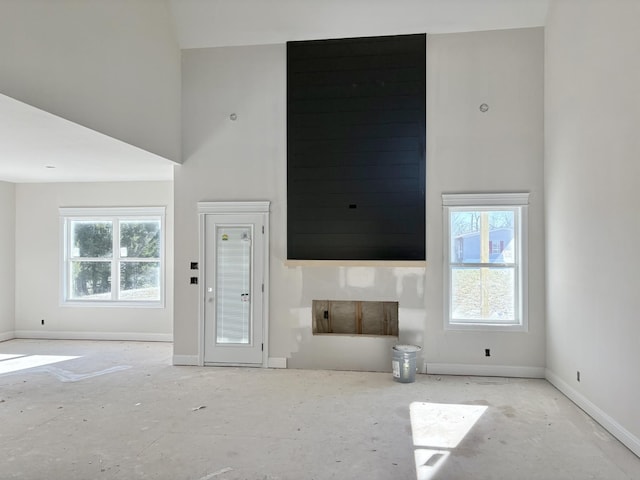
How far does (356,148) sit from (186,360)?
11.8ft

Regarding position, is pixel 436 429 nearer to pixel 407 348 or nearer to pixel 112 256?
pixel 407 348

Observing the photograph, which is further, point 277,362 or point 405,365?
point 277,362

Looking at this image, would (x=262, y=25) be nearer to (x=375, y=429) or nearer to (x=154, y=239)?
(x=154, y=239)

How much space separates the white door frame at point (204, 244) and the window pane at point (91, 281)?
262cm

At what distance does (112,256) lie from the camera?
25.4ft

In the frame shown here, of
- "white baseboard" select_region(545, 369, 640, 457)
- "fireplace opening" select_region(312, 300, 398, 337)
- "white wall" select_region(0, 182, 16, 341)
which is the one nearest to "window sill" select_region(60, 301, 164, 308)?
"white wall" select_region(0, 182, 16, 341)

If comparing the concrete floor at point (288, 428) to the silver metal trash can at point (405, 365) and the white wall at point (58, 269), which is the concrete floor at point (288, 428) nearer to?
the silver metal trash can at point (405, 365)

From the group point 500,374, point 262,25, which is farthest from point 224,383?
point 262,25

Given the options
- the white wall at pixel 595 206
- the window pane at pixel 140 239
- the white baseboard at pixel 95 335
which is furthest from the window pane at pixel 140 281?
the white wall at pixel 595 206

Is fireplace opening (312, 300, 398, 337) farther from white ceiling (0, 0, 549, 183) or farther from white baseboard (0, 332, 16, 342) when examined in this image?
white baseboard (0, 332, 16, 342)

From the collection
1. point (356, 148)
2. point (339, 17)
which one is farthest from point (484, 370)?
point (339, 17)

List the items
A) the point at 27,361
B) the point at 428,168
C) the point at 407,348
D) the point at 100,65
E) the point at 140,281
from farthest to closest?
the point at 140,281 → the point at 27,361 → the point at 428,168 → the point at 407,348 → the point at 100,65

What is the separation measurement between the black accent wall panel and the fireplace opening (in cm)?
75

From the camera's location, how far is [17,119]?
3.84 metres
